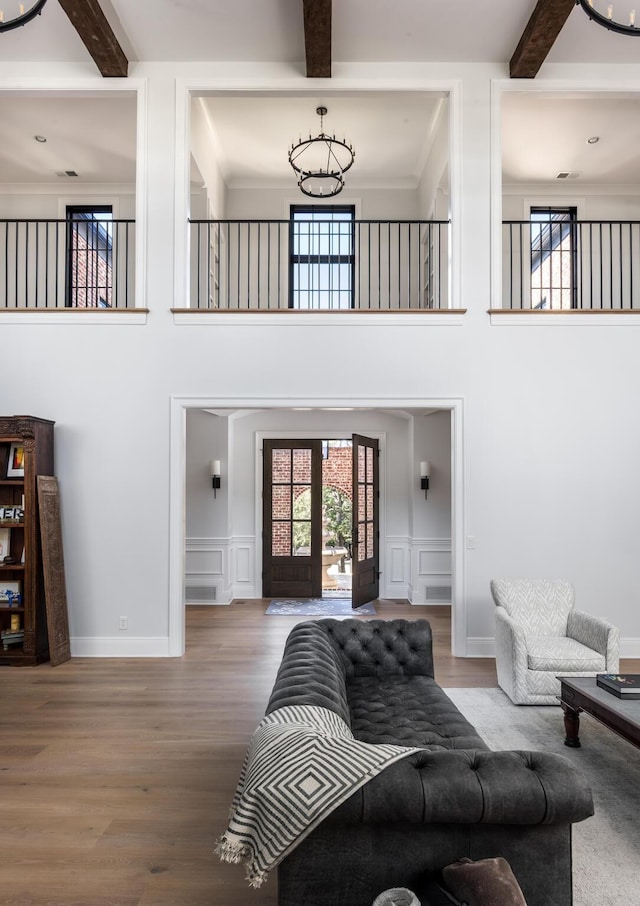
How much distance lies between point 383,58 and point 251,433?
187 inches

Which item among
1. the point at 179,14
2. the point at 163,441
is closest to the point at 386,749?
the point at 163,441

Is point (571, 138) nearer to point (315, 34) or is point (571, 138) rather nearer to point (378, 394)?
point (315, 34)

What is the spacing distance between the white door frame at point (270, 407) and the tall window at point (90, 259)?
331cm

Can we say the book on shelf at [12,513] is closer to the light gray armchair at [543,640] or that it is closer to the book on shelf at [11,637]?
the book on shelf at [11,637]

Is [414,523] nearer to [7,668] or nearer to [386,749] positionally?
[7,668]

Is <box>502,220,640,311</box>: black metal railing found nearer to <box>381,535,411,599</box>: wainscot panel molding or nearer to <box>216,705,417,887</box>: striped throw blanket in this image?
<box>381,535,411,599</box>: wainscot panel molding

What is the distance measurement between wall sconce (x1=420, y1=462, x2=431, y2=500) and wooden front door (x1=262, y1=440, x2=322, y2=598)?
1478 millimetres

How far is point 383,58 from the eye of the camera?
5.67 metres

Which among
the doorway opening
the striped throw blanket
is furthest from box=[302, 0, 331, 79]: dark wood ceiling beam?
the striped throw blanket

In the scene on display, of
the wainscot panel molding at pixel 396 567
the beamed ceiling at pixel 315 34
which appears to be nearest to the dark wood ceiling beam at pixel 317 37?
the beamed ceiling at pixel 315 34

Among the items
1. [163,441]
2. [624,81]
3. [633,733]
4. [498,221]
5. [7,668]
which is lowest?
[7,668]

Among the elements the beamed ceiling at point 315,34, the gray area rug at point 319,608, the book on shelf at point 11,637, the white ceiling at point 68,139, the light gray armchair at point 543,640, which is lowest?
the gray area rug at point 319,608

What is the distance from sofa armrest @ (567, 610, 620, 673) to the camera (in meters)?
4.15

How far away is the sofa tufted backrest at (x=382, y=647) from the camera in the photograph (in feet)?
12.3
